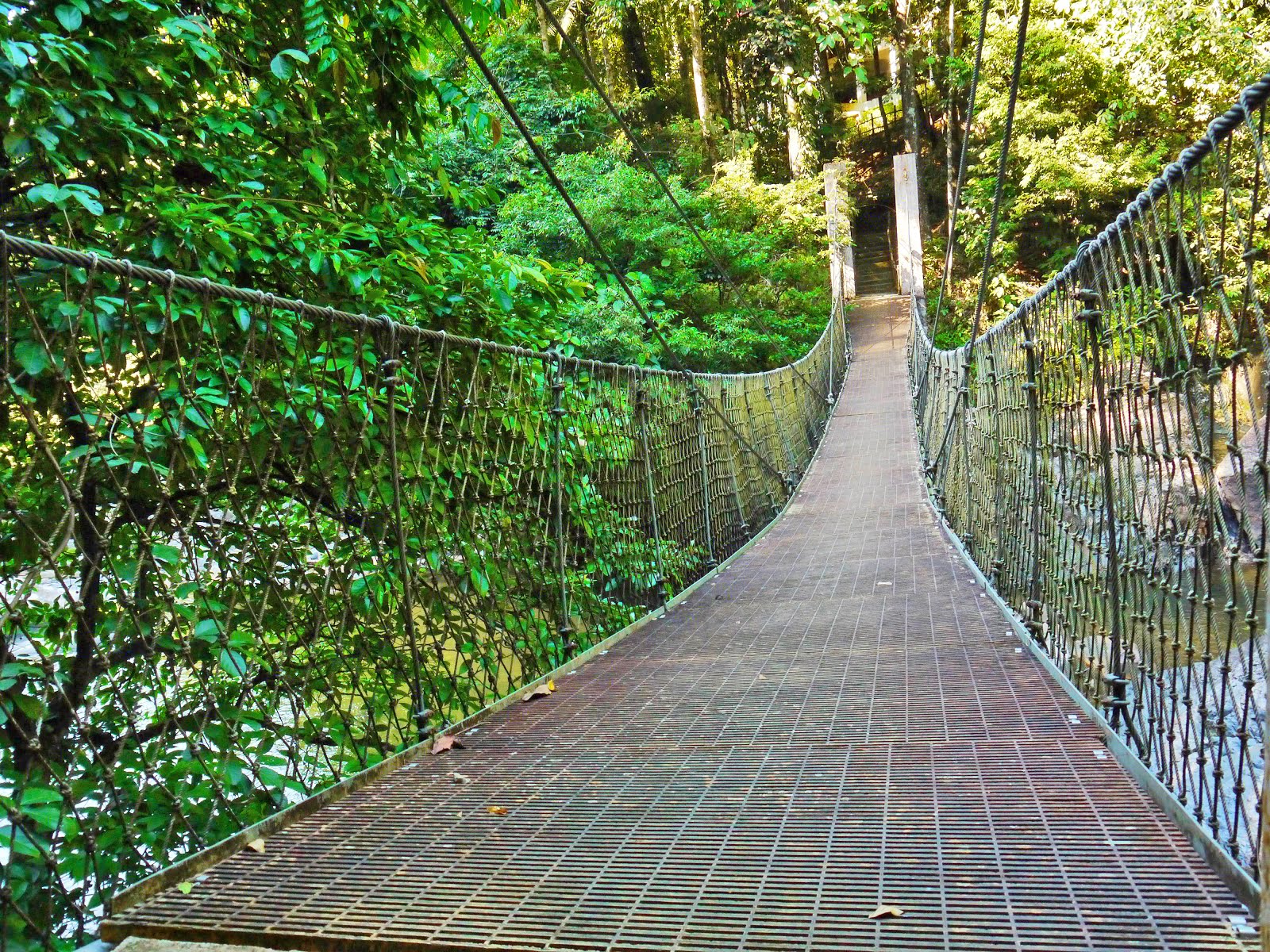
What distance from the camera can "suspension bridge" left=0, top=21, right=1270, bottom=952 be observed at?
4.70 feet

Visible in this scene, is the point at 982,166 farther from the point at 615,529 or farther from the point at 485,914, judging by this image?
the point at 485,914

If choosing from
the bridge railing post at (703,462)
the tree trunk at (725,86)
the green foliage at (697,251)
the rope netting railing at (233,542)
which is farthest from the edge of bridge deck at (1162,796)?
the tree trunk at (725,86)

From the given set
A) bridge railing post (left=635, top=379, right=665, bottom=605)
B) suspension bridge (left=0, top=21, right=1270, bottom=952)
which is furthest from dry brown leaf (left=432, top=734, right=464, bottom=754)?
bridge railing post (left=635, top=379, right=665, bottom=605)

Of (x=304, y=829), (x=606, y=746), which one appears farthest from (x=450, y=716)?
(x=304, y=829)

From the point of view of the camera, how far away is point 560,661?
3.50 m

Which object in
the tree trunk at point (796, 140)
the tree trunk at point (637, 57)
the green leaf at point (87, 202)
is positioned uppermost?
the tree trunk at point (637, 57)

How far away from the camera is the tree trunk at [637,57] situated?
63.6 feet

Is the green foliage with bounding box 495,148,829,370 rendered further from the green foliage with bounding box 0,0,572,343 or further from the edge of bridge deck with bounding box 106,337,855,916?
the edge of bridge deck with bounding box 106,337,855,916

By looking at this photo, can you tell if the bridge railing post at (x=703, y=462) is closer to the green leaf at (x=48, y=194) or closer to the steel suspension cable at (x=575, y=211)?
the steel suspension cable at (x=575, y=211)

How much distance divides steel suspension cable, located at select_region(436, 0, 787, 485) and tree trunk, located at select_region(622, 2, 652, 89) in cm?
1378

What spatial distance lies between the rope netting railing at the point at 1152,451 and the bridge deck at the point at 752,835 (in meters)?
0.18

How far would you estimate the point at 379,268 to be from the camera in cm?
310

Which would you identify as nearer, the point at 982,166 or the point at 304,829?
the point at 304,829

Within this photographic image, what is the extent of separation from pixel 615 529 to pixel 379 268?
5.21 feet
